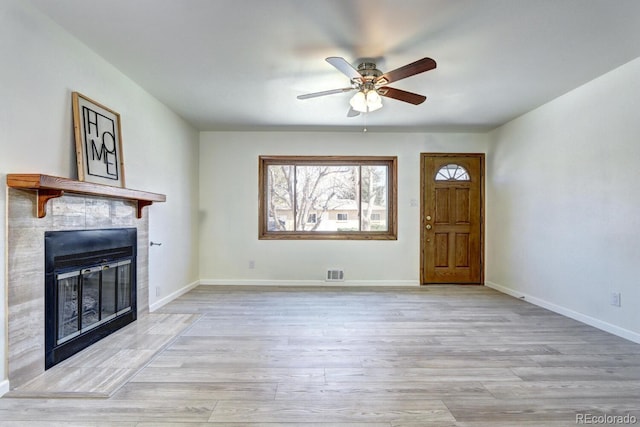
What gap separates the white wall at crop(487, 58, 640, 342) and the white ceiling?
0.31m

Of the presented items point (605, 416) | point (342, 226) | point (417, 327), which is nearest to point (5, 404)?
point (417, 327)

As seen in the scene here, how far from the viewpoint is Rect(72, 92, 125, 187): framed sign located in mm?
2512

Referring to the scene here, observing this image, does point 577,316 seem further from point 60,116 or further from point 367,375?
point 60,116

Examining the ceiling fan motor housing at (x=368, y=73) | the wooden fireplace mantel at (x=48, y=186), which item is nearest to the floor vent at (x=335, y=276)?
Result: the ceiling fan motor housing at (x=368, y=73)

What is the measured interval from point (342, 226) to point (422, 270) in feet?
4.61

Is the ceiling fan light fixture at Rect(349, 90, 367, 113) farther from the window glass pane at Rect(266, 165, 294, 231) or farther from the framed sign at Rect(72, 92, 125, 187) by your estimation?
the window glass pane at Rect(266, 165, 294, 231)

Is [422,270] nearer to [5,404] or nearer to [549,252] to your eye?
[549,252]

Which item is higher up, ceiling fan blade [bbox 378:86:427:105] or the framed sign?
ceiling fan blade [bbox 378:86:427:105]

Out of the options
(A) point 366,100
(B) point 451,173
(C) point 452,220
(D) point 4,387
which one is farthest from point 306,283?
(D) point 4,387

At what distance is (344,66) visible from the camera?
242cm

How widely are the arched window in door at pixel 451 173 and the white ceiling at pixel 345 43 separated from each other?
146 cm

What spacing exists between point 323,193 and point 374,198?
0.81 m

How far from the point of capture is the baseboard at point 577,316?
2.86 metres

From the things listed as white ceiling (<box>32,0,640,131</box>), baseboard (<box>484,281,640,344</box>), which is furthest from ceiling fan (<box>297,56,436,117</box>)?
baseboard (<box>484,281,640,344</box>)
